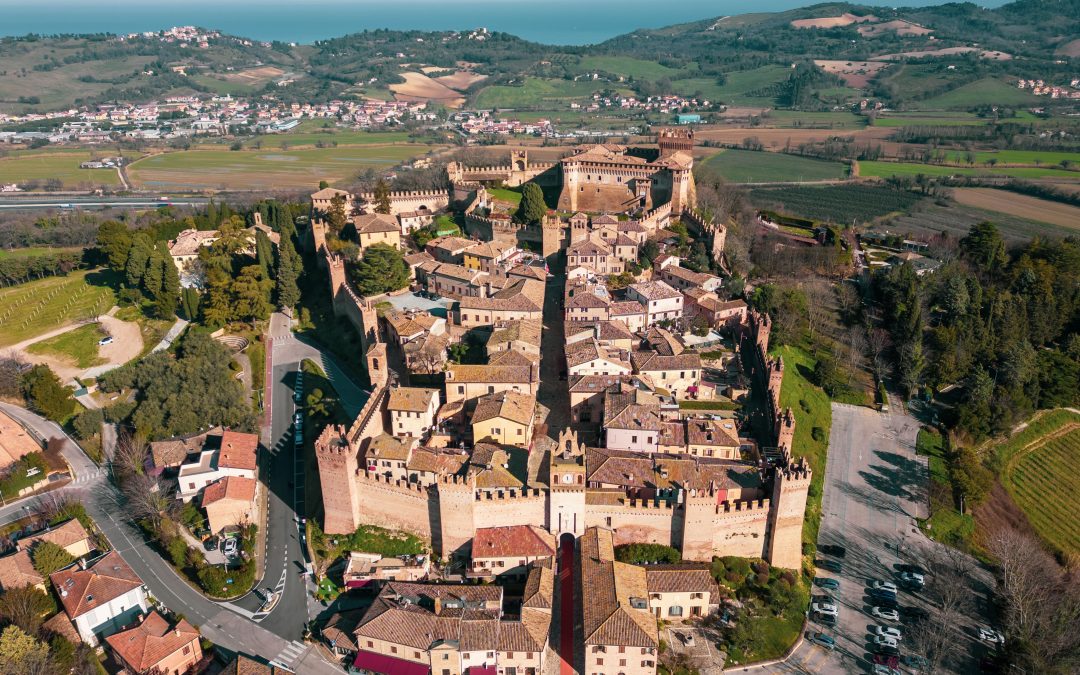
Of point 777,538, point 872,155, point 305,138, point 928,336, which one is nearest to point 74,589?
point 777,538

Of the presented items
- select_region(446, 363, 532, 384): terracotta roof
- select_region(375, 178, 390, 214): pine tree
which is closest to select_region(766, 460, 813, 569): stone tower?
select_region(446, 363, 532, 384): terracotta roof

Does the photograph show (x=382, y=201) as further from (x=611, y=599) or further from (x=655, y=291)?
(x=611, y=599)

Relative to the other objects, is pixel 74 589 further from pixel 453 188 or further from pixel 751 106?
pixel 751 106

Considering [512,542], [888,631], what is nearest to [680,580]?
[512,542]

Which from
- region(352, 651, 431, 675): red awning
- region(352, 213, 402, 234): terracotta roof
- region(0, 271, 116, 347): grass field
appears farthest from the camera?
region(352, 213, 402, 234): terracotta roof

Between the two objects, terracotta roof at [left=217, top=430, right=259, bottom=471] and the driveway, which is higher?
terracotta roof at [left=217, top=430, right=259, bottom=471]

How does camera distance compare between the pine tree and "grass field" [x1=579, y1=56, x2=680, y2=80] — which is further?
"grass field" [x1=579, y1=56, x2=680, y2=80]

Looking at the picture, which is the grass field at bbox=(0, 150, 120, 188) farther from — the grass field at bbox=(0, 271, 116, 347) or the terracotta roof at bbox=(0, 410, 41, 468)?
the terracotta roof at bbox=(0, 410, 41, 468)
